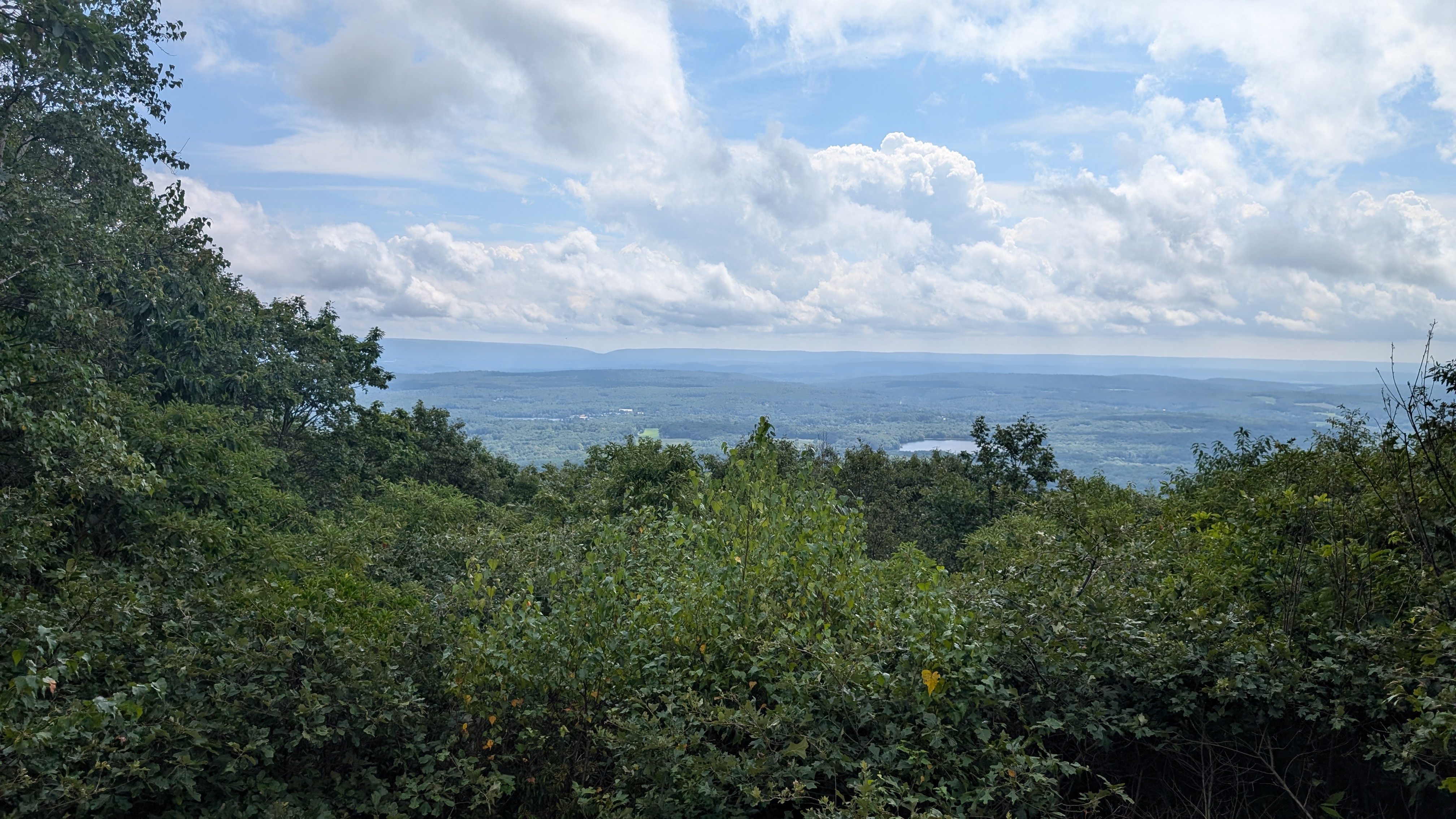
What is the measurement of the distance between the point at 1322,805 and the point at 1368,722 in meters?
→ 0.58

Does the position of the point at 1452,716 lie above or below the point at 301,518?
above

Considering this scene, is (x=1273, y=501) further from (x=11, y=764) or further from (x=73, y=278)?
(x=73, y=278)

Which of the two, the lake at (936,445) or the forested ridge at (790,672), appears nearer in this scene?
the forested ridge at (790,672)

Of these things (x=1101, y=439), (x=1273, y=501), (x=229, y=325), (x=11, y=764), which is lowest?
(x=1101, y=439)

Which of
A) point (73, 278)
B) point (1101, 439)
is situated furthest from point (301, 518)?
point (1101, 439)

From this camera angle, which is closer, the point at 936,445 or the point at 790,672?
the point at 790,672

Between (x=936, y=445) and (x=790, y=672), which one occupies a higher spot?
(x=790, y=672)

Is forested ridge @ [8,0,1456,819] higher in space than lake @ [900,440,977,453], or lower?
higher

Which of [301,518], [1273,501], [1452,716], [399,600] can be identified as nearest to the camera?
[1452,716]

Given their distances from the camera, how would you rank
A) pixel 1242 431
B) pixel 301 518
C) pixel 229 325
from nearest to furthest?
pixel 301 518, pixel 229 325, pixel 1242 431

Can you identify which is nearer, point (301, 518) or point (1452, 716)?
point (1452, 716)

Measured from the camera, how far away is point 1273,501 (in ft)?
19.0

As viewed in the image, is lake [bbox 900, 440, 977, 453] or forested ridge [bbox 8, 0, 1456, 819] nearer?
forested ridge [bbox 8, 0, 1456, 819]

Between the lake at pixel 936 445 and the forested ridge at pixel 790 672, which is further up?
the forested ridge at pixel 790 672
